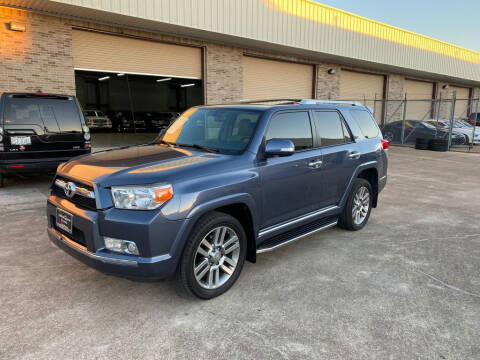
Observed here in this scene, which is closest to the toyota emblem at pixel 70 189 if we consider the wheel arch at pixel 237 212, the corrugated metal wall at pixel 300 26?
the wheel arch at pixel 237 212

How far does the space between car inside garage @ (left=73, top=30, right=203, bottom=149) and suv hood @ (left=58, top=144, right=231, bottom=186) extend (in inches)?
389

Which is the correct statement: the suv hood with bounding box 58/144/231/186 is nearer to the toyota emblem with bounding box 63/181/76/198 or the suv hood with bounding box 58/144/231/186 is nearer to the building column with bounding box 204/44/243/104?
the toyota emblem with bounding box 63/181/76/198

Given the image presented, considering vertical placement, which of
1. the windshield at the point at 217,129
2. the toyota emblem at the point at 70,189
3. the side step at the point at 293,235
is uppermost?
the windshield at the point at 217,129

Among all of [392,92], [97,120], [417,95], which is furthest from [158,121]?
[417,95]

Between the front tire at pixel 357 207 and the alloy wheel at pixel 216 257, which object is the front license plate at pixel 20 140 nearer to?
the alloy wheel at pixel 216 257

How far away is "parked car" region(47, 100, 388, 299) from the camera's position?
114 inches

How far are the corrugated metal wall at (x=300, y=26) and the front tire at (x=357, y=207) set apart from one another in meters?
9.28

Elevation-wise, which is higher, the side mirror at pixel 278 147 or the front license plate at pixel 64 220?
the side mirror at pixel 278 147

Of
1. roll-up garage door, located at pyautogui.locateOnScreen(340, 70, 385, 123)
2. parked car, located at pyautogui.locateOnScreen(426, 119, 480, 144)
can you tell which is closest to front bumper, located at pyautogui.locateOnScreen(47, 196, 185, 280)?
parked car, located at pyautogui.locateOnScreen(426, 119, 480, 144)

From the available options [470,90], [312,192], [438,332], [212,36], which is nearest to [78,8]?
[212,36]

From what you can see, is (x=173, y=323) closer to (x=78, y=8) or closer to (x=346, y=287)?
(x=346, y=287)

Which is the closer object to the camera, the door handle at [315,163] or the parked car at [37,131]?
the door handle at [315,163]

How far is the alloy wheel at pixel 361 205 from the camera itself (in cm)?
523

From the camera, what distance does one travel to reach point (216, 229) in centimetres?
329
